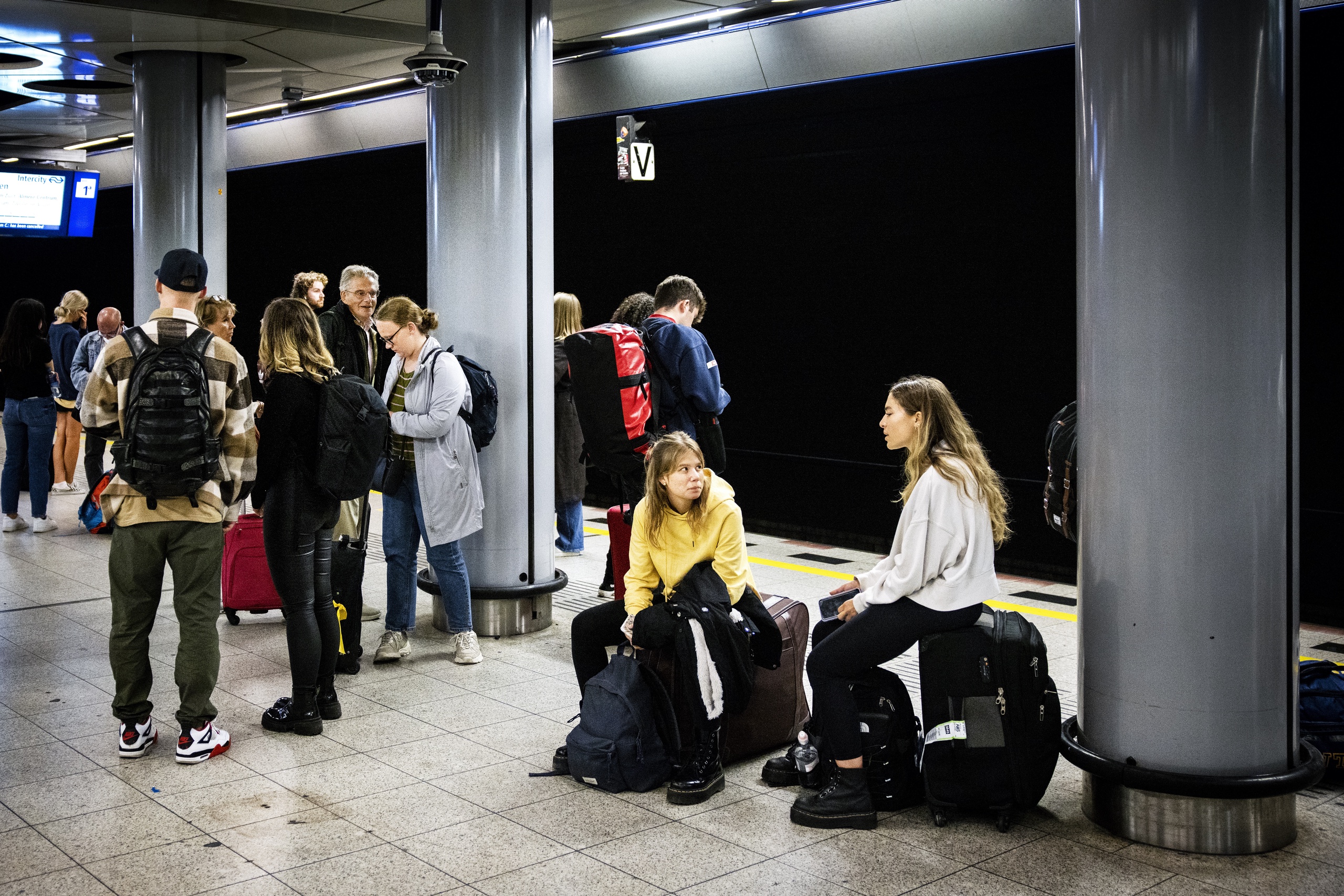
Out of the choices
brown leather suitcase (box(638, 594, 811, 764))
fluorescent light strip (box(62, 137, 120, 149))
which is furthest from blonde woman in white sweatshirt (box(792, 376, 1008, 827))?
fluorescent light strip (box(62, 137, 120, 149))

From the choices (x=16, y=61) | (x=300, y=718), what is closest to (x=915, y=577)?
(x=300, y=718)

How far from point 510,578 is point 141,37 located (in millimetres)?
4970

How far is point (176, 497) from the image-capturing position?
168 inches

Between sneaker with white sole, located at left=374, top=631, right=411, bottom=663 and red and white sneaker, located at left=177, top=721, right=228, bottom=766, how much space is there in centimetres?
129

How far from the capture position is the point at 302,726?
15.6ft

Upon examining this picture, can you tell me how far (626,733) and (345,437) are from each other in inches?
58.7

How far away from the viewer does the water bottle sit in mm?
4090

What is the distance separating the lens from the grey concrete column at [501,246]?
6266 millimetres

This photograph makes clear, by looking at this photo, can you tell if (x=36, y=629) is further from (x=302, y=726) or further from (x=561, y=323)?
(x=561, y=323)

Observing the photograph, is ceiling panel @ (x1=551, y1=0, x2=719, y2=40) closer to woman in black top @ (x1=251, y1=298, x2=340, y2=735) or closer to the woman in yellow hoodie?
woman in black top @ (x1=251, y1=298, x2=340, y2=735)

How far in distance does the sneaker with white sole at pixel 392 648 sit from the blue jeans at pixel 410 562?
0.17 feet

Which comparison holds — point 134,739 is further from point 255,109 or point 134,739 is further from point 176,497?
point 255,109

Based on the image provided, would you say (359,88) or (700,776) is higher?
(359,88)

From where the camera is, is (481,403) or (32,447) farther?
(32,447)
